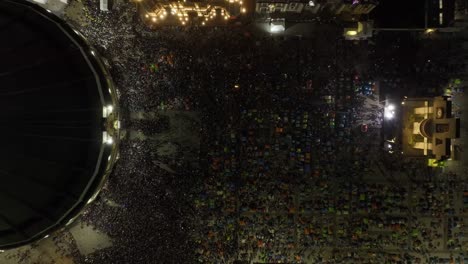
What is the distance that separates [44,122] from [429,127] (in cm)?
849

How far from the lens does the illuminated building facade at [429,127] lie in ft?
28.3

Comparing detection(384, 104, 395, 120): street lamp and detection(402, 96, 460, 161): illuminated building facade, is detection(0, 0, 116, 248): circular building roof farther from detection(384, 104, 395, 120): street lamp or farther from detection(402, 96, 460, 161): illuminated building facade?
detection(384, 104, 395, 120): street lamp

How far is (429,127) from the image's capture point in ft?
29.8

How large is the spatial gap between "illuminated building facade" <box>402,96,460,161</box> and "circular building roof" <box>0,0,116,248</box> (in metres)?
7.62

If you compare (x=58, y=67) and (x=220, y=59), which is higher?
(x=220, y=59)

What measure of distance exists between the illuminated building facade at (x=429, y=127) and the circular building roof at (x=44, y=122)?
300 inches

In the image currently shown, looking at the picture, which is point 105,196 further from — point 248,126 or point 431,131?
point 431,131

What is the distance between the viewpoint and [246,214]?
1041 cm

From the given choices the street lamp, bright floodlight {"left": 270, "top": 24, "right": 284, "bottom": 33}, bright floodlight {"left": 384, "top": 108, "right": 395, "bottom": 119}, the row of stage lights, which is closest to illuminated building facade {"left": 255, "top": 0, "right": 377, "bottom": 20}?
bright floodlight {"left": 270, "top": 24, "right": 284, "bottom": 33}

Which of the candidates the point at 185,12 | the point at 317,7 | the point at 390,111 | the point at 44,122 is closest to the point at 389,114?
the point at 390,111

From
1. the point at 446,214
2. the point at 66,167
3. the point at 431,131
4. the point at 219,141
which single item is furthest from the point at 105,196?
the point at 446,214

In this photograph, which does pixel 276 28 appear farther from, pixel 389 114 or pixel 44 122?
pixel 44 122

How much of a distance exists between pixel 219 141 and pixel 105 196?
3521 mm

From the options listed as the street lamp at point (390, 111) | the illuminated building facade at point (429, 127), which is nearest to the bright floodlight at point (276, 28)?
the street lamp at point (390, 111)
